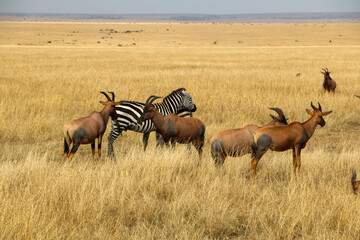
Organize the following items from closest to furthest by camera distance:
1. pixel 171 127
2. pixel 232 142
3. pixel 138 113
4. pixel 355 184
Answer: pixel 355 184
pixel 232 142
pixel 171 127
pixel 138 113

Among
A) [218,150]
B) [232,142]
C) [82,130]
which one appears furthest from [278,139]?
[82,130]

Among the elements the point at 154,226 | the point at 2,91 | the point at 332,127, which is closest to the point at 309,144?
the point at 332,127

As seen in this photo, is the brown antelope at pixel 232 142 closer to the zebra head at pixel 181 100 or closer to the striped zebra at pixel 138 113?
the striped zebra at pixel 138 113

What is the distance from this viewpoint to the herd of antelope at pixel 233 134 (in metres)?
5.48

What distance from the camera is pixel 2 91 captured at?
15.6m

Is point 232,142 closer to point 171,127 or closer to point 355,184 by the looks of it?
point 171,127

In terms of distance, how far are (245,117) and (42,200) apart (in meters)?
8.07

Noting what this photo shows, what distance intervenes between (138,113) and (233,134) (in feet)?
9.91

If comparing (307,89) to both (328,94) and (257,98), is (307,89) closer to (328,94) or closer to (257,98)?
(328,94)

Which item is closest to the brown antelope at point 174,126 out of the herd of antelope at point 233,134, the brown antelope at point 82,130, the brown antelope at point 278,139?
the herd of antelope at point 233,134

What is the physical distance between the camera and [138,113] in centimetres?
873

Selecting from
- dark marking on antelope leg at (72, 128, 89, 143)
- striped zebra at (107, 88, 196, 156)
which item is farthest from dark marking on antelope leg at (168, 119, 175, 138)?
dark marking on antelope leg at (72, 128, 89, 143)

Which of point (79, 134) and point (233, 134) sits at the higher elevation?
point (233, 134)

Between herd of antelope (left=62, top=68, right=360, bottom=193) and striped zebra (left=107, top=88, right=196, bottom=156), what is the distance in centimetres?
108
